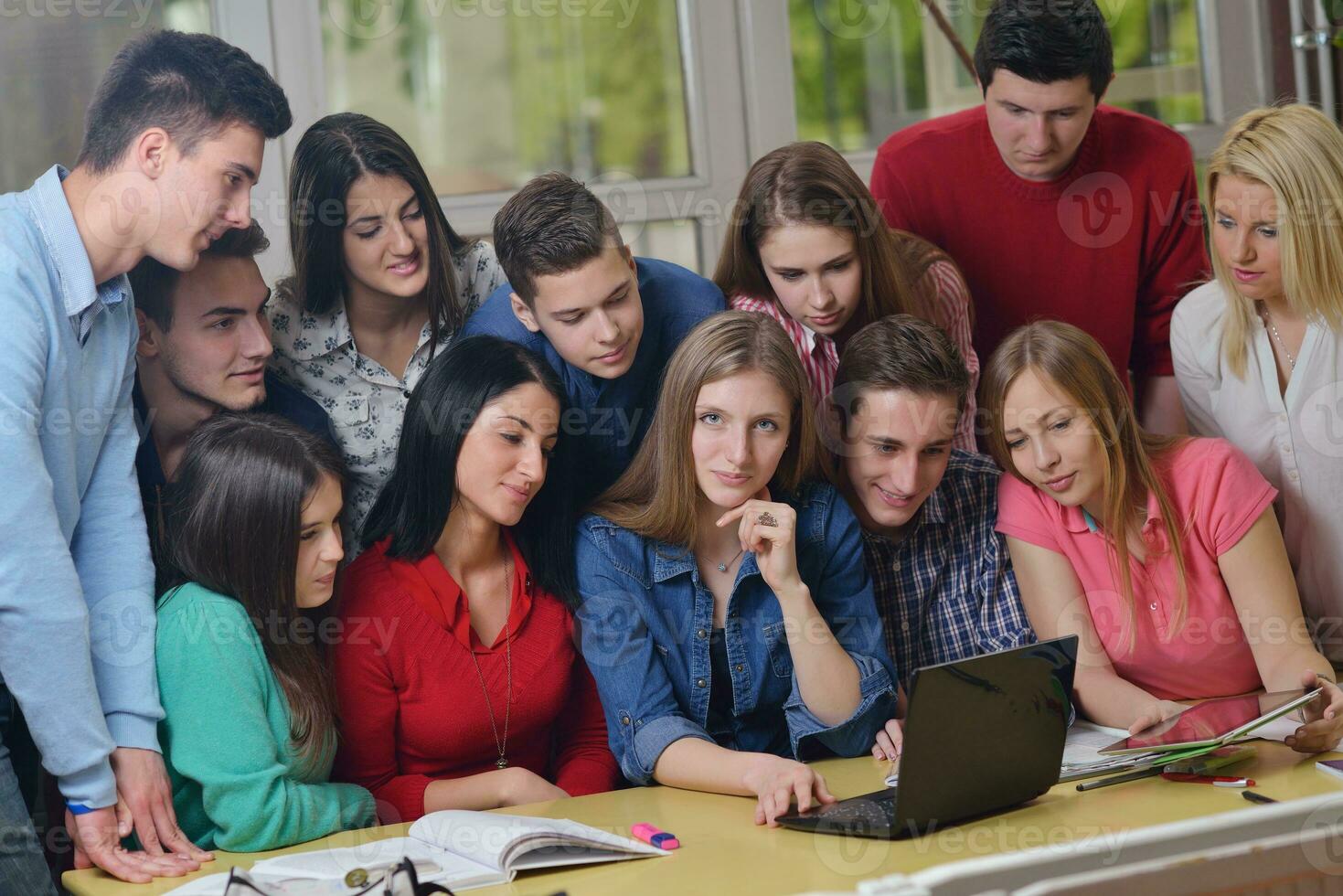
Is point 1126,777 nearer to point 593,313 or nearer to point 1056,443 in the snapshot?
point 1056,443

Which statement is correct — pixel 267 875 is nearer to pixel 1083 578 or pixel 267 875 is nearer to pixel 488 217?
pixel 1083 578

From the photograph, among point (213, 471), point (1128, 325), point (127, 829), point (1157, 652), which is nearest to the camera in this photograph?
point (127, 829)

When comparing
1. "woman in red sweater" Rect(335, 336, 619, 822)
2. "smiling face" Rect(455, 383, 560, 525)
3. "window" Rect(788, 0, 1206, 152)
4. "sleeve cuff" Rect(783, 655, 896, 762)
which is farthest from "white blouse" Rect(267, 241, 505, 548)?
"window" Rect(788, 0, 1206, 152)

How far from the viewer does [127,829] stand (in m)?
1.65

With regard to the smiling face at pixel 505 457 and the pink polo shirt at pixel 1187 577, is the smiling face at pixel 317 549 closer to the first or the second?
the smiling face at pixel 505 457

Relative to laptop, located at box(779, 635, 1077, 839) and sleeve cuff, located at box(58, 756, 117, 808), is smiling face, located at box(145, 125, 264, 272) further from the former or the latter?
laptop, located at box(779, 635, 1077, 839)

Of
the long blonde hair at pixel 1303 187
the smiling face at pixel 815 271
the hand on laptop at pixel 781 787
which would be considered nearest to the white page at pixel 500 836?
the hand on laptop at pixel 781 787

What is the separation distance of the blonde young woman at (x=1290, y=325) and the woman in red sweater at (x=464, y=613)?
47.4 inches

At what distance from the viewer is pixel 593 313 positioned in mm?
2020

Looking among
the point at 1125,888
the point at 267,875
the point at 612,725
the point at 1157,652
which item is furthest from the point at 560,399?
the point at 1125,888

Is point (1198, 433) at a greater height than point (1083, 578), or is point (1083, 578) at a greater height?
point (1198, 433)

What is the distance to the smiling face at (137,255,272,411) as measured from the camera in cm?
202

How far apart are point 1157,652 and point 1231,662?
0.12 meters

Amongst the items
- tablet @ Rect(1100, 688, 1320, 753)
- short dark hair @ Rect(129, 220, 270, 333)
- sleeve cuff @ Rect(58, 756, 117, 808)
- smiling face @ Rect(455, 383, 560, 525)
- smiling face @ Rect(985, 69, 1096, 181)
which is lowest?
tablet @ Rect(1100, 688, 1320, 753)
